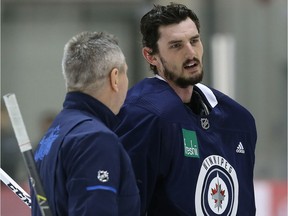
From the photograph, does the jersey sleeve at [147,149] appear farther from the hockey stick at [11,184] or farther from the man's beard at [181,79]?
the hockey stick at [11,184]

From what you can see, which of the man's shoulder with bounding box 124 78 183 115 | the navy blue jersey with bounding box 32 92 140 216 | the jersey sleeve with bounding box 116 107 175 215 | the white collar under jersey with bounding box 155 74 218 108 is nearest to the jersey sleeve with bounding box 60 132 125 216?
the navy blue jersey with bounding box 32 92 140 216

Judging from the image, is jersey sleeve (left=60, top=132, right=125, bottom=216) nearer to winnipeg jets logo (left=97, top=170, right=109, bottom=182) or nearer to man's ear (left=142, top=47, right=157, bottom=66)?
winnipeg jets logo (left=97, top=170, right=109, bottom=182)

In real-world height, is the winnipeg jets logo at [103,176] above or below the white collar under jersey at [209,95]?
above

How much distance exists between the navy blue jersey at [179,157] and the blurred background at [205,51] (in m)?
4.44

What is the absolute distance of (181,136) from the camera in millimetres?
3633

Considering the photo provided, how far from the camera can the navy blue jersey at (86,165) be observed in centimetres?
288

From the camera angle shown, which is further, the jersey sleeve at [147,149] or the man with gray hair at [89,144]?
the jersey sleeve at [147,149]

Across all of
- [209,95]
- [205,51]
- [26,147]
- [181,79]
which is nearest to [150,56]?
[181,79]

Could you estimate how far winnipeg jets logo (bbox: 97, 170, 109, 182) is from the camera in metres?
2.88

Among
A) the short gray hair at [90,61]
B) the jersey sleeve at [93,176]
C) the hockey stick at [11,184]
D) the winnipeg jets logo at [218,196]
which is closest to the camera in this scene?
the jersey sleeve at [93,176]

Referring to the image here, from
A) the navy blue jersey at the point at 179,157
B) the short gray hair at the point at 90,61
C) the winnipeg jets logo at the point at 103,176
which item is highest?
the short gray hair at the point at 90,61

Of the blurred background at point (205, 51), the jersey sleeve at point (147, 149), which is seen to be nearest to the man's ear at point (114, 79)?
the jersey sleeve at point (147, 149)

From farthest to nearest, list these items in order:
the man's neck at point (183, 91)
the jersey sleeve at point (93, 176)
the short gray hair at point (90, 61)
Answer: the man's neck at point (183, 91) → the short gray hair at point (90, 61) → the jersey sleeve at point (93, 176)

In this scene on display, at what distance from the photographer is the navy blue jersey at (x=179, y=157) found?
11.8 ft
